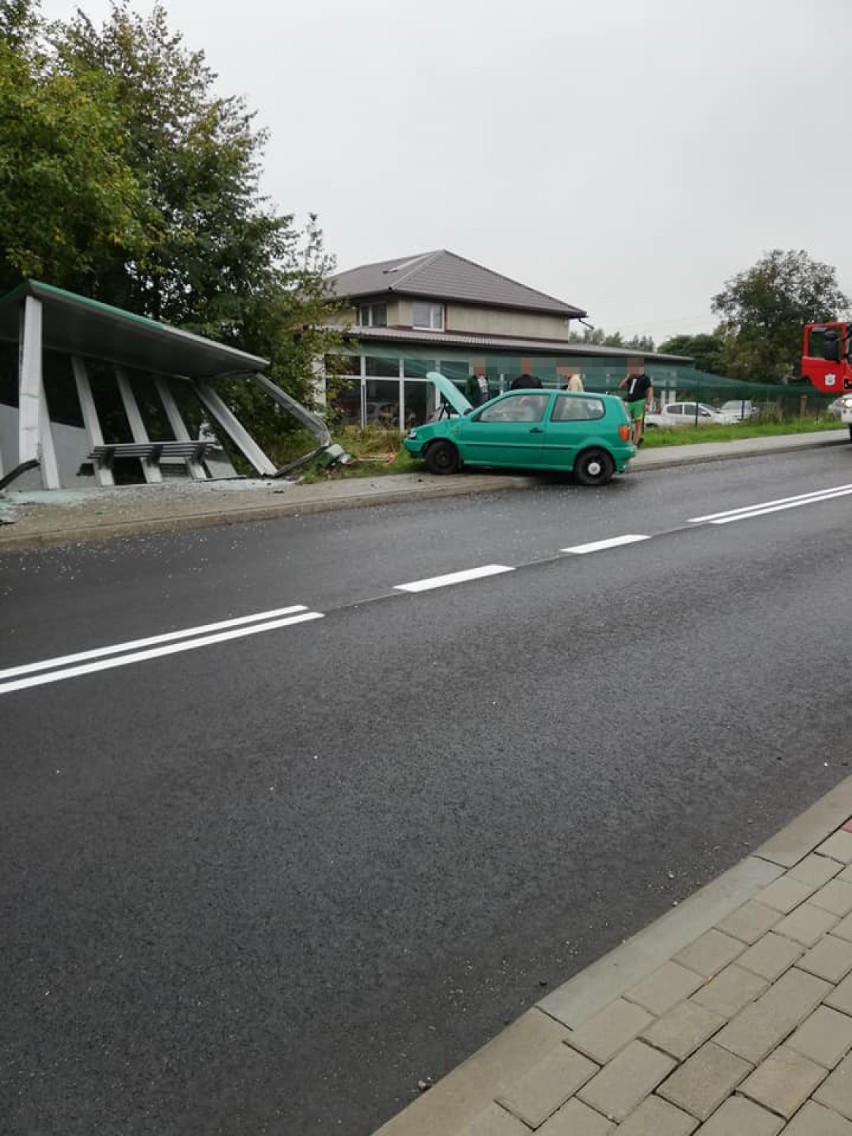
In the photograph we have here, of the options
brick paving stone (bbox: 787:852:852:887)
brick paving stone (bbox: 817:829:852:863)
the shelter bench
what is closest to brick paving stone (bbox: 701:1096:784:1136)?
brick paving stone (bbox: 787:852:852:887)

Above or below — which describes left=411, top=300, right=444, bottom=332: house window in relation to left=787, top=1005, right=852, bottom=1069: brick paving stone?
above

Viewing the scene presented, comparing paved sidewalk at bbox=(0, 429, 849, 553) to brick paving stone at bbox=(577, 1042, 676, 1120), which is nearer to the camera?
brick paving stone at bbox=(577, 1042, 676, 1120)

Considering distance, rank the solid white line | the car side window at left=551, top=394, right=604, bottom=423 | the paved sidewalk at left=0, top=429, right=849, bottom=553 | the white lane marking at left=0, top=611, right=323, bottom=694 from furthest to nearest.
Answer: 1. the car side window at left=551, top=394, right=604, bottom=423
2. the solid white line
3. the paved sidewalk at left=0, top=429, right=849, bottom=553
4. the white lane marking at left=0, top=611, right=323, bottom=694

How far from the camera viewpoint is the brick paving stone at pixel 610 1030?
2.12 m

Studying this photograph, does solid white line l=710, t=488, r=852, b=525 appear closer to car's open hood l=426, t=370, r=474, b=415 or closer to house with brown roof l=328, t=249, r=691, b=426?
car's open hood l=426, t=370, r=474, b=415

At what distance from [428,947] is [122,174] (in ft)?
46.4

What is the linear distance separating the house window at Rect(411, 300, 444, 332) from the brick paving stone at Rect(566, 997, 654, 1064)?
35432mm

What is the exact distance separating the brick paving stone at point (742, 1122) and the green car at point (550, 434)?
1270 cm

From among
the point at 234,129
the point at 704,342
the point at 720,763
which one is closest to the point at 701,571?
the point at 720,763

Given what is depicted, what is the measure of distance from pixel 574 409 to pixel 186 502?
6.37 metres

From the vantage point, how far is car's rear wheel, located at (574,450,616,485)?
14188 mm

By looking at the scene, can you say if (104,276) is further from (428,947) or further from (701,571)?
(428,947)

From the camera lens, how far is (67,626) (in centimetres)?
618

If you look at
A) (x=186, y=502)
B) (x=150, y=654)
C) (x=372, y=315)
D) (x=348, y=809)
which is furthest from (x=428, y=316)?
(x=348, y=809)
